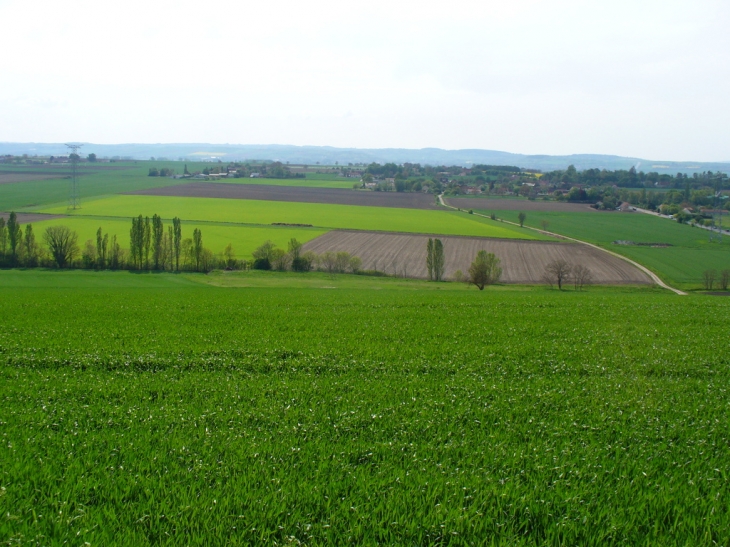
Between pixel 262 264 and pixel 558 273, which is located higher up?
pixel 558 273

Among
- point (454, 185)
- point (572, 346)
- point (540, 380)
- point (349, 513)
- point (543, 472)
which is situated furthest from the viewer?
point (454, 185)

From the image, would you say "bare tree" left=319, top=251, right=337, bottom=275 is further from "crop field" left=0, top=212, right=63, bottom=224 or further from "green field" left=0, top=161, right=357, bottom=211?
"green field" left=0, top=161, right=357, bottom=211

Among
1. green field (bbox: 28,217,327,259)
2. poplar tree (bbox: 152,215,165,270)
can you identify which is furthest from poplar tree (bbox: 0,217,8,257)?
poplar tree (bbox: 152,215,165,270)

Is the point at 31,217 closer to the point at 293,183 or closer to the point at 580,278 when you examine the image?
the point at 580,278

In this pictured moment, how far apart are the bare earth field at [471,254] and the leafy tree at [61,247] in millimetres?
25897

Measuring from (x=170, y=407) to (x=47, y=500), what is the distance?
13.5 feet

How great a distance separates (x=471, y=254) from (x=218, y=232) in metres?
35.2

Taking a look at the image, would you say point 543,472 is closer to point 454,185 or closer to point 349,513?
point 349,513

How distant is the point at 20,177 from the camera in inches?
6058

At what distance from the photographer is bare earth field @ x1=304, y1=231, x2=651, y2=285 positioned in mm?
59625

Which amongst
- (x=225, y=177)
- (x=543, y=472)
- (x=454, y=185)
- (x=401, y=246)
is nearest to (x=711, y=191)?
(x=454, y=185)

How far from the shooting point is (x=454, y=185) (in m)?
168

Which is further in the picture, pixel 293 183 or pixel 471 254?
pixel 293 183

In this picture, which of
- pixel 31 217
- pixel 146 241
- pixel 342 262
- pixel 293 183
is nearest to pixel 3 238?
pixel 146 241
